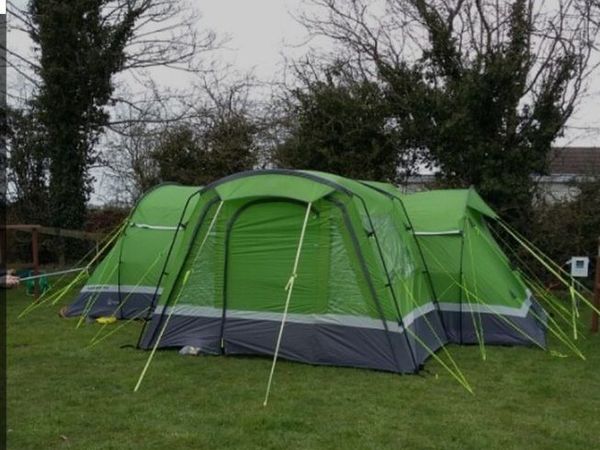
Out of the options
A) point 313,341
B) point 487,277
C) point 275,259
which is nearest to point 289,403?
point 313,341

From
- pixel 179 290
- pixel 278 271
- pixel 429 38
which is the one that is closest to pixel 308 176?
pixel 278 271

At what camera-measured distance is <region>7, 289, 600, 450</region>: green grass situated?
180 inches

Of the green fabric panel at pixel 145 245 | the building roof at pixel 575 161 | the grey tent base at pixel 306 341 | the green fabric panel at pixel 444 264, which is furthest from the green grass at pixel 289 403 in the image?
the building roof at pixel 575 161

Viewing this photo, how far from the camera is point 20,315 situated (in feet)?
30.5

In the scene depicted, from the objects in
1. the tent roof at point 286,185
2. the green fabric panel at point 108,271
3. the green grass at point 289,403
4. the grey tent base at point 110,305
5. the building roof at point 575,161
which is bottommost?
the green grass at point 289,403

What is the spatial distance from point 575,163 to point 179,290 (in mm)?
10291

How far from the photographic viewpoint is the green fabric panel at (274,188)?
21.0ft

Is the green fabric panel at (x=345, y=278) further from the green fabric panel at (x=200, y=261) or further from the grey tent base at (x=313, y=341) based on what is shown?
the green fabric panel at (x=200, y=261)

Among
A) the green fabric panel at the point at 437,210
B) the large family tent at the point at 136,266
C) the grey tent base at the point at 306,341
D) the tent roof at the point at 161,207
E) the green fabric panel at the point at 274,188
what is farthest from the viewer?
the tent roof at the point at 161,207

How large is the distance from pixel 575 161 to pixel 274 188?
33.6 feet

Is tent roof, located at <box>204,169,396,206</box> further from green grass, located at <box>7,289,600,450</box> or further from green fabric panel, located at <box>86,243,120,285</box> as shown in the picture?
green fabric panel, located at <box>86,243,120,285</box>

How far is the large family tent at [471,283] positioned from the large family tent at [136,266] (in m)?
3.11

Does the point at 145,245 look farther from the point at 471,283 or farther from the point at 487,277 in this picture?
the point at 487,277

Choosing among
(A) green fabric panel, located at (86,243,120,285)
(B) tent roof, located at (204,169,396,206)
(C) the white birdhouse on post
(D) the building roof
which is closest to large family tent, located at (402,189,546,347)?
(C) the white birdhouse on post
